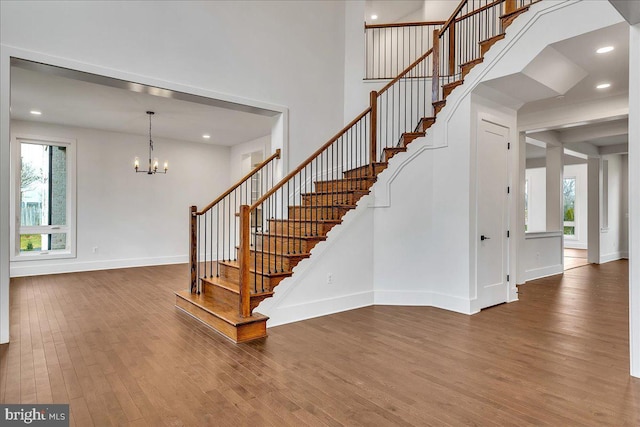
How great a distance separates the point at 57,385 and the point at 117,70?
325 centimetres

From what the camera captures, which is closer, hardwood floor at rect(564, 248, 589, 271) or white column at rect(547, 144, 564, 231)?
white column at rect(547, 144, 564, 231)

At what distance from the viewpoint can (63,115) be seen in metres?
6.66

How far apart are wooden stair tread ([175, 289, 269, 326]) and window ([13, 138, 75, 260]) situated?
443 centimetres

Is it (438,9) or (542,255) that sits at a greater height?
(438,9)

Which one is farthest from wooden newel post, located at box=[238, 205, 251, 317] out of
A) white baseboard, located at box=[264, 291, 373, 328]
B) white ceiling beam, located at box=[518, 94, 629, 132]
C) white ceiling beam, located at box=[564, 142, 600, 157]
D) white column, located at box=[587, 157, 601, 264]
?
white column, located at box=[587, 157, 601, 264]

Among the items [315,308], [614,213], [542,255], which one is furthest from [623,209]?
[315,308]

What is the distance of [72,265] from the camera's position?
7383 mm

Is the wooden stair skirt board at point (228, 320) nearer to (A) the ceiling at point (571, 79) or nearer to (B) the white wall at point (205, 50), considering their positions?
(B) the white wall at point (205, 50)

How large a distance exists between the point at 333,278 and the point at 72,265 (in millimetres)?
6029

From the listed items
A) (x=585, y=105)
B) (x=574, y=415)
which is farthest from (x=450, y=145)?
(x=574, y=415)

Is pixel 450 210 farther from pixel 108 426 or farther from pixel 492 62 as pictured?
pixel 108 426

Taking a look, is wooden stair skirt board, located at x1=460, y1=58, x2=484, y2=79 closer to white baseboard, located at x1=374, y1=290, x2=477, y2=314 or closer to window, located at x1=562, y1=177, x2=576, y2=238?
white baseboard, located at x1=374, y1=290, x2=477, y2=314

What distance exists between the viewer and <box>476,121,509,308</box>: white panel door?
4.57 meters

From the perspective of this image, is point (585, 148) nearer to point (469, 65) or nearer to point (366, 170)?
point (469, 65)
